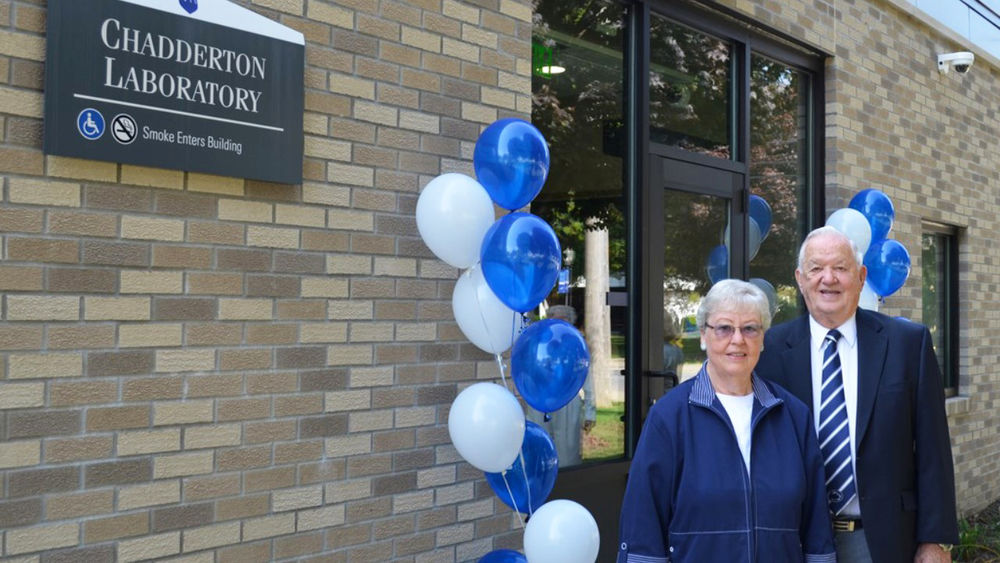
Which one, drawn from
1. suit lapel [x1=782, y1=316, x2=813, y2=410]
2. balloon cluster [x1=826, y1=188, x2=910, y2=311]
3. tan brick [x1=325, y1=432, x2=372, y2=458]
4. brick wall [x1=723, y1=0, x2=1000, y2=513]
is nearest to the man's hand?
suit lapel [x1=782, y1=316, x2=813, y2=410]

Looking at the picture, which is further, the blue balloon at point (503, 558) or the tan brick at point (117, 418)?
the blue balloon at point (503, 558)

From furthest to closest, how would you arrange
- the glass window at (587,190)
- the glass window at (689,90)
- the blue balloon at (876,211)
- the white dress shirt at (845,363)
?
the blue balloon at (876,211)
the glass window at (689,90)
the glass window at (587,190)
the white dress shirt at (845,363)

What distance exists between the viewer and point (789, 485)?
8.22 ft

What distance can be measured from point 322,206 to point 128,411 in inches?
36.2

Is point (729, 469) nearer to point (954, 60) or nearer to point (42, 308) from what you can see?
point (42, 308)

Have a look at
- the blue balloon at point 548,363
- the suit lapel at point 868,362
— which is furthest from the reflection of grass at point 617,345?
the suit lapel at point 868,362

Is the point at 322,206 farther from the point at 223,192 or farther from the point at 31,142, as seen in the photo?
the point at 31,142

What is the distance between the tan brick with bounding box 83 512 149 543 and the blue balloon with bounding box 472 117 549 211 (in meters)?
1.51

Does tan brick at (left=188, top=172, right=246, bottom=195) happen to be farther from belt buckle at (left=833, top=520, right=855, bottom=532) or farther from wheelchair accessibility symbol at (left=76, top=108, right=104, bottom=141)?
belt buckle at (left=833, top=520, right=855, bottom=532)

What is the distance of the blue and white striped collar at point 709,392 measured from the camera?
103 inches

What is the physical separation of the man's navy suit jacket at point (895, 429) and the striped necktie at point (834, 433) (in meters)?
0.03

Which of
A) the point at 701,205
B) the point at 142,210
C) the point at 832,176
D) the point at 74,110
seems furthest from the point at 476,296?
the point at 832,176

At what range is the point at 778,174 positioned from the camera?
6.32 m

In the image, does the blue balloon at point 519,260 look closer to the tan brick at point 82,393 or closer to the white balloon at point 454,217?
the white balloon at point 454,217
